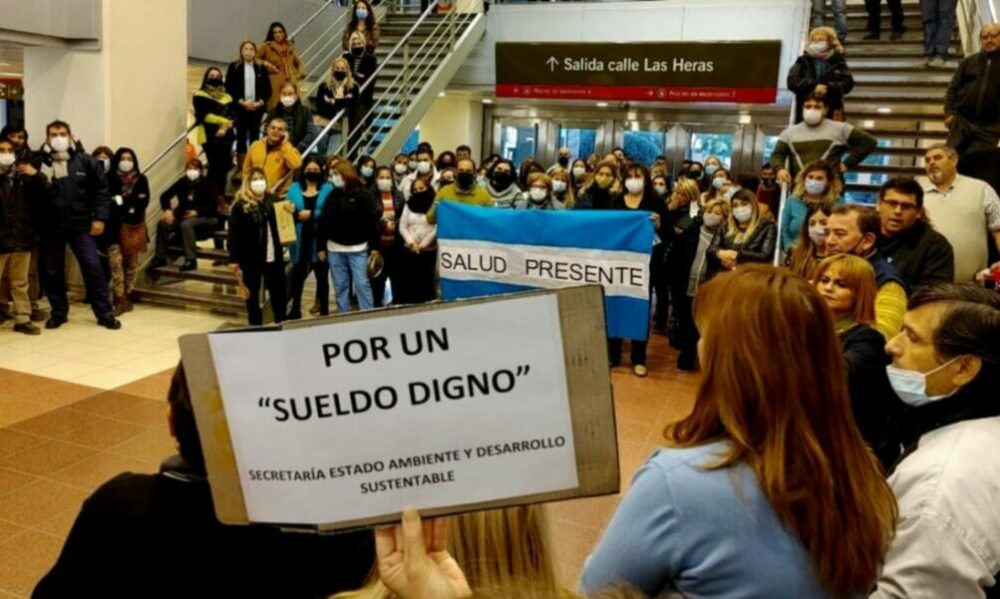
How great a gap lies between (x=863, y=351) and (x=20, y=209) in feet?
24.0

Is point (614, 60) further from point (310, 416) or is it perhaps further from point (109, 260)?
Result: point (310, 416)

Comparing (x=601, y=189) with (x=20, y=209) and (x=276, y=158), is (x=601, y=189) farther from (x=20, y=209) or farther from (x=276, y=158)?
(x=20, y=209)

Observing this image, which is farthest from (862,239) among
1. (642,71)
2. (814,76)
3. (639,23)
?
(639,23)

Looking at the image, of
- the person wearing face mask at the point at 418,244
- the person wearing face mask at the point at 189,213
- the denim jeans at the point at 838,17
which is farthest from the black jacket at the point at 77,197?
the denim jeans at the point at 838,17

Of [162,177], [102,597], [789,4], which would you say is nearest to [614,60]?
[789,4]

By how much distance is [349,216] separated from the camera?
7.71 m

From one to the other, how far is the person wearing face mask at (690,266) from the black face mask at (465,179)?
1983 mm

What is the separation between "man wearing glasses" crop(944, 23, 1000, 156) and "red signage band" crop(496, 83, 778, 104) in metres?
4.44

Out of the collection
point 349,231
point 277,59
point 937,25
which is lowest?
point 349,231

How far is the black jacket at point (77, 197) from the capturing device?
24.7ft

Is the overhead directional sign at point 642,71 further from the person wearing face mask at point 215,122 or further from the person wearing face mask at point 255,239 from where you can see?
the person wearing face mask at point 255,239

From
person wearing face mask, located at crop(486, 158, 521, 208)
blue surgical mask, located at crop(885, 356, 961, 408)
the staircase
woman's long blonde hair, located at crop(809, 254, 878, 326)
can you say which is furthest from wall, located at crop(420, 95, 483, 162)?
blue surgical mask, located at crop(885, 356, 961, 408)

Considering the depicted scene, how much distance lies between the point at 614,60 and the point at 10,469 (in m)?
9.94

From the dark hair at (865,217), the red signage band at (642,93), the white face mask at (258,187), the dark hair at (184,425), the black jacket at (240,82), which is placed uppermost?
the red signage band at (642,93)
